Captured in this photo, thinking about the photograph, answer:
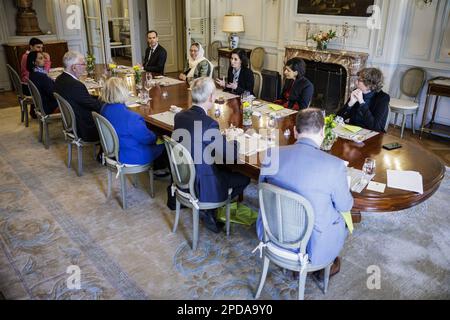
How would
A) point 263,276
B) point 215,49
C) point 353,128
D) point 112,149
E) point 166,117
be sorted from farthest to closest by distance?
point 215,49 < point 166,117 < point 112,149 < point 353,128 < point 263,276

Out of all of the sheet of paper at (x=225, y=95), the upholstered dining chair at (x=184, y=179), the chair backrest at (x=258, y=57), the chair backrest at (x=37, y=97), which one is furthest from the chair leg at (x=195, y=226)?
the chair backrest at (x=258, y=57)

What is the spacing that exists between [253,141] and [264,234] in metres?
0.84

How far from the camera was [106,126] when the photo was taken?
294cm

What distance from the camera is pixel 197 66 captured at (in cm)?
464

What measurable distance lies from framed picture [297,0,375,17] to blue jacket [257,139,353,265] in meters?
4.11

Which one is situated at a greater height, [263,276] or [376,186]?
[376,186]

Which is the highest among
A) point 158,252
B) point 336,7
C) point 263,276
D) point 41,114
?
point 336,7

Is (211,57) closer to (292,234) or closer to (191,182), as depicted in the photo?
(191,182)

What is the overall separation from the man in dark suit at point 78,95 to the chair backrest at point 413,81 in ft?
12.7

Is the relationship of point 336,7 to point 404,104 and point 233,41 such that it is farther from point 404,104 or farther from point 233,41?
point 233,41

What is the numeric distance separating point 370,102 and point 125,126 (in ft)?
6.67

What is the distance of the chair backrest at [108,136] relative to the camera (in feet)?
9.55

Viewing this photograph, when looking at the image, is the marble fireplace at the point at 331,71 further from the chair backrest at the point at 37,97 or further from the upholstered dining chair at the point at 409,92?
the chair backrest at the point at 37,97

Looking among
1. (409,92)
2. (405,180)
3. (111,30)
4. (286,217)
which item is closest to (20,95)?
(111,30)
